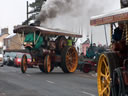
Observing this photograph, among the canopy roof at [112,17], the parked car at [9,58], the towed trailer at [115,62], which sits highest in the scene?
the canopy roof at [112,17]

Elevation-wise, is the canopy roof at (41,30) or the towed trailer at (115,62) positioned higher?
the canopy roof at (41,30)

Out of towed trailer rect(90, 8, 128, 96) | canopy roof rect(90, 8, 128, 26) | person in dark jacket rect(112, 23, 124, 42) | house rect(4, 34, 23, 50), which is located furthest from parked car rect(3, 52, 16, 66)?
house rect(4, 34, 23, 50)

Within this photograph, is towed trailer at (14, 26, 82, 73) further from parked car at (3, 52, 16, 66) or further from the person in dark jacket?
parked car at (3, 52, 16, 66)

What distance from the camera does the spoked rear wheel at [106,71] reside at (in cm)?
849

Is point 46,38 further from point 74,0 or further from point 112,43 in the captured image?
point 112,43

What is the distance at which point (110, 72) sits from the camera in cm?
848

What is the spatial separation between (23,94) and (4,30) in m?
91.9

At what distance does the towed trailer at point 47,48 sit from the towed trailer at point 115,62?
42.3ft

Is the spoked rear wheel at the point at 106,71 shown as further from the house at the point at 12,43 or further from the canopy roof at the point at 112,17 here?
the house at the point at 12,43

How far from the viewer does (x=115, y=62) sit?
852cm

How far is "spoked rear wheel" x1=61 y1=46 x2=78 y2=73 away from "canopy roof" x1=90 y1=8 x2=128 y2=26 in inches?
563

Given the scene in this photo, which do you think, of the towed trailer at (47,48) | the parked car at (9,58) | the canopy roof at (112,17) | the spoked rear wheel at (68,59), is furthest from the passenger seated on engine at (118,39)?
the parked car at (9,58)

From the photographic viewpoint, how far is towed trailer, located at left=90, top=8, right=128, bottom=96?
778 centimetres

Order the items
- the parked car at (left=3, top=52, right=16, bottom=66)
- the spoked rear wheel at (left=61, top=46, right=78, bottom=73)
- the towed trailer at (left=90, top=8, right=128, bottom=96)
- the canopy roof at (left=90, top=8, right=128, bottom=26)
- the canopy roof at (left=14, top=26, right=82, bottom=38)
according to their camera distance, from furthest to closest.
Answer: the parked car at (left=3, top=52, right=16, bottom=66)
the spoked rear wheel at (left=61, top=46, right=78, bottom=73)
the canopy roof at (left=14, top=26, right=82, bottom=38)
the towed trailer at (left=90, top=8, right=128, bottom=96)
the canopy roof at (left=90, top=8, right=128, bottom=26)
